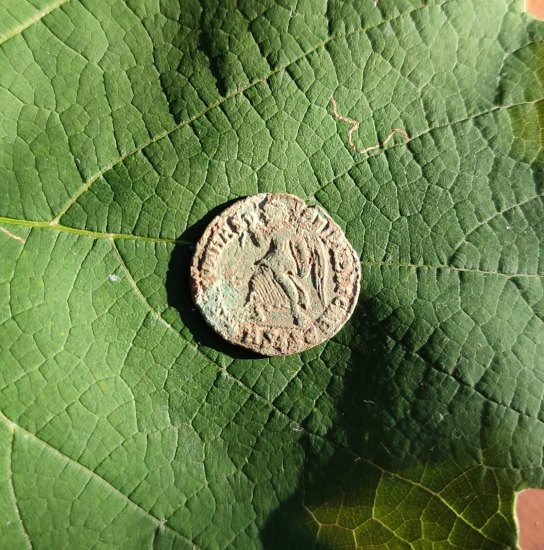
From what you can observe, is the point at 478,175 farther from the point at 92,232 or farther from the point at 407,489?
the point at 92,232

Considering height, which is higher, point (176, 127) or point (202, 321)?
point (176, 127)

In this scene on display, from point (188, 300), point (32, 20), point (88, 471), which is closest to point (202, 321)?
point (188, 300)

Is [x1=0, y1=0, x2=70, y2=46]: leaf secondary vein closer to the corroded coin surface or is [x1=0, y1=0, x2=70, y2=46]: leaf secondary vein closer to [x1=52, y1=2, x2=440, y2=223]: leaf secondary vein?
[x1=52, y1=2, x2=440, y2=223]: leaf secondary vein

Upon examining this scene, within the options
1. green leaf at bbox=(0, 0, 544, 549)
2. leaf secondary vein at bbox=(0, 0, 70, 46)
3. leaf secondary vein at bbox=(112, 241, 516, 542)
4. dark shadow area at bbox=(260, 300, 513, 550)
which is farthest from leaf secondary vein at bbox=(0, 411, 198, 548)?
leaf secondary vein at bbox=(0, 0, 70, 46)

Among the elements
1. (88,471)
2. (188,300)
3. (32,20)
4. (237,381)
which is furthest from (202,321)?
(32,20)

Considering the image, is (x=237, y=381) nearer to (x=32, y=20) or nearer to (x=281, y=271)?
(x=281, y=271)

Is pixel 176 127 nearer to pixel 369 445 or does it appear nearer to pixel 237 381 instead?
pixel 237 381

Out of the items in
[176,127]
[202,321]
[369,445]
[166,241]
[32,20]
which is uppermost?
[32,20]
